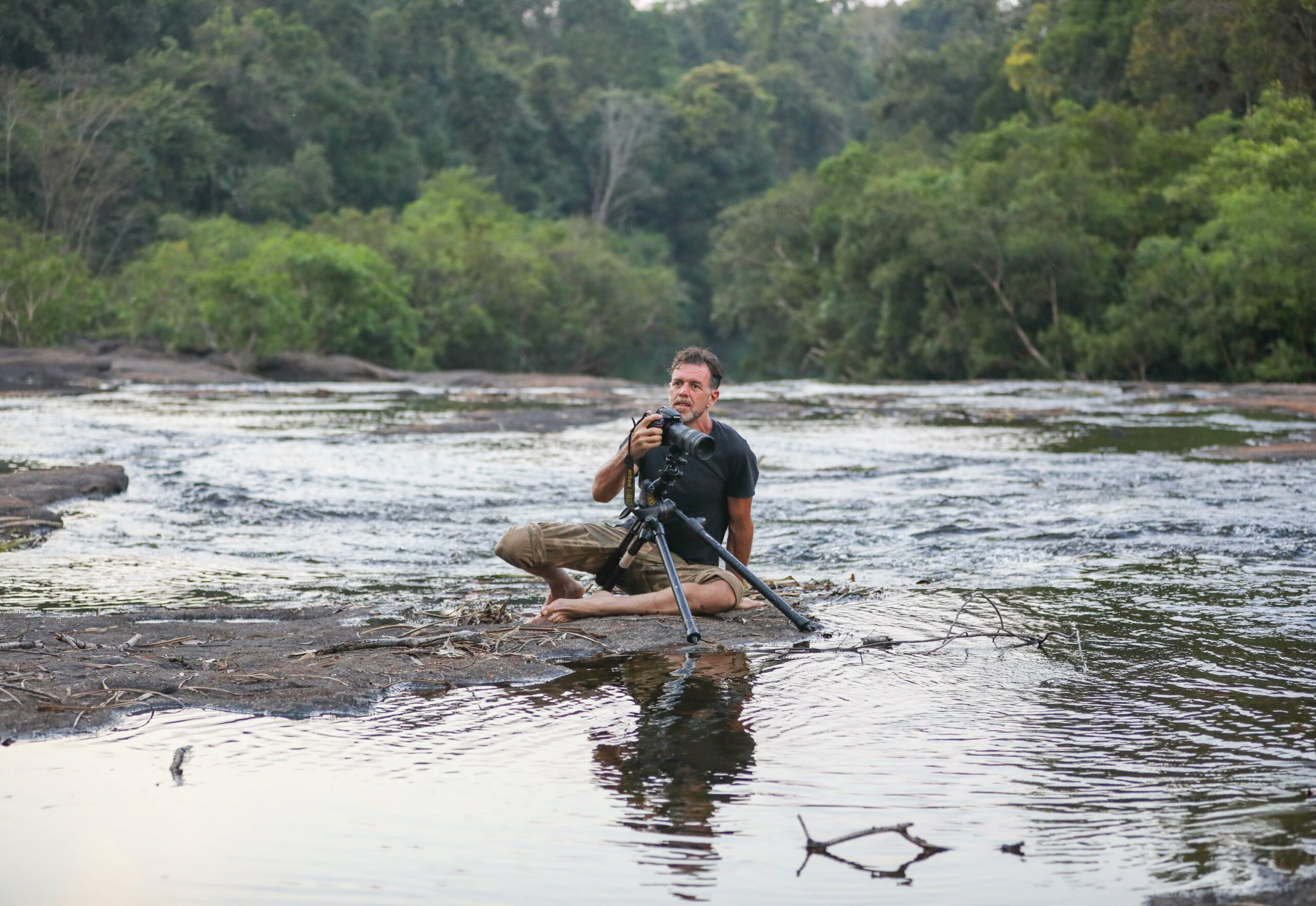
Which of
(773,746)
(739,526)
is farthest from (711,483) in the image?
(773,746)

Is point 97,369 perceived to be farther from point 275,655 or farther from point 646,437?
point 646,437

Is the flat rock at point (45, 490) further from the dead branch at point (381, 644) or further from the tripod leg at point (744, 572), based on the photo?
the tripod leg at point (744, 572)

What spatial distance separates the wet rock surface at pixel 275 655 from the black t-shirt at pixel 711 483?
39 cm

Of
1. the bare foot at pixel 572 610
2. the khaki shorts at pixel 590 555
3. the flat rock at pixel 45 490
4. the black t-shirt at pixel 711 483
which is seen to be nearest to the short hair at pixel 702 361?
the black t-shirt at pixel 711 483

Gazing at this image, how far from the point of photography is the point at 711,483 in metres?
6.19

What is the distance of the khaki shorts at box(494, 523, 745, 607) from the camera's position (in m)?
6.19

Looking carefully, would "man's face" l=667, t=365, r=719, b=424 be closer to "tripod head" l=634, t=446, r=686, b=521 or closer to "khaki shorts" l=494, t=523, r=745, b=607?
"tripod head" l=634, t=446, r=686, b=521

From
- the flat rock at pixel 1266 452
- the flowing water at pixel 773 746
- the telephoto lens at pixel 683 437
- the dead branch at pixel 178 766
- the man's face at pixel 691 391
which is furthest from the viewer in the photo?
the flat rock at pixel 1266 452

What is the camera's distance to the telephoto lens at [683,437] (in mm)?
5297

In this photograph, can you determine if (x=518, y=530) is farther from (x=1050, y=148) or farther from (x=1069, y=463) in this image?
(x=1050, y=148)

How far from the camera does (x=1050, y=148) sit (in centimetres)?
4044

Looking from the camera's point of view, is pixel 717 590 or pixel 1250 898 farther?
pixel 717 590

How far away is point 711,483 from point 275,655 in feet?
6.17

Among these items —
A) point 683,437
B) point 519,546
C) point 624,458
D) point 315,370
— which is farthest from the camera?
point 315,370
